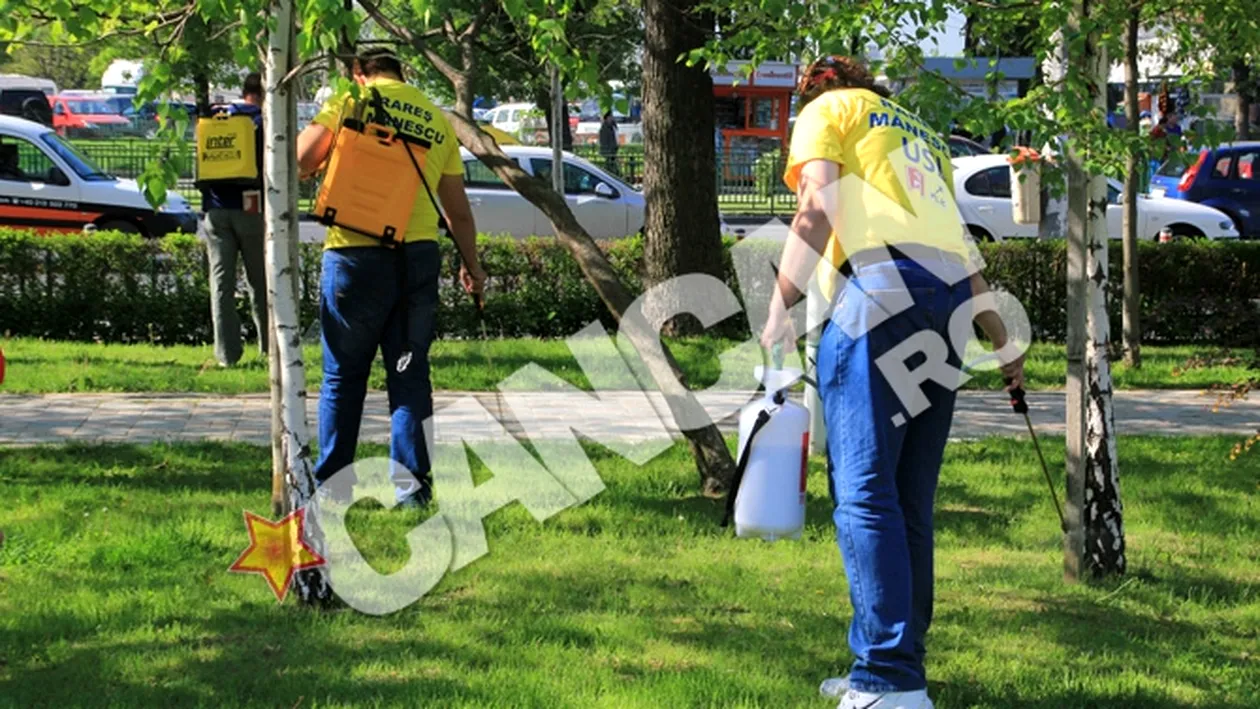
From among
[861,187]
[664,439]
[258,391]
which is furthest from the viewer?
[258,391]

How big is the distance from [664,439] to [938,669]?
12.4 feet

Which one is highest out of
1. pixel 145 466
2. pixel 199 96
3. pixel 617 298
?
pixel 199 96

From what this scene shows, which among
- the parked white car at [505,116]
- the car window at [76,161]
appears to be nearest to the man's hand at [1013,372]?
the car window at [76,161]

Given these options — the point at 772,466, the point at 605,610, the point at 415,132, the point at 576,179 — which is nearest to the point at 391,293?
the point at 415,132

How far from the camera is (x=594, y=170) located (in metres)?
22.2

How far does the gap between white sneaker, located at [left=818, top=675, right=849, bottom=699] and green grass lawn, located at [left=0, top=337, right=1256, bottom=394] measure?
18.8 feet

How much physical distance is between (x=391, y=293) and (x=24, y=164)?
44.7ft

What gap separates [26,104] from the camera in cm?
3853

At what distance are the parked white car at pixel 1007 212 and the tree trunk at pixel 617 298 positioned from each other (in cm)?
1330

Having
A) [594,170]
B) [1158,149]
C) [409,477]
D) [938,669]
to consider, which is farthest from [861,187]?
[594,170]

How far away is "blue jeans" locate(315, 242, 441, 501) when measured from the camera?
6.20 m

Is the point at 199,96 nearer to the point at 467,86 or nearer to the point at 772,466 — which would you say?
the point at 467,86

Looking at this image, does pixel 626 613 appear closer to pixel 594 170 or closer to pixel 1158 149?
pixel 1158 149

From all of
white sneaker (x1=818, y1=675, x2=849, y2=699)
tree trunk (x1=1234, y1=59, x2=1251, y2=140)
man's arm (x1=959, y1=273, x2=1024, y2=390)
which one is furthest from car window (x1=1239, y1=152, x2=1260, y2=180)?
white sneaker (x1=818, y1=675, x2=849, y2=699)
